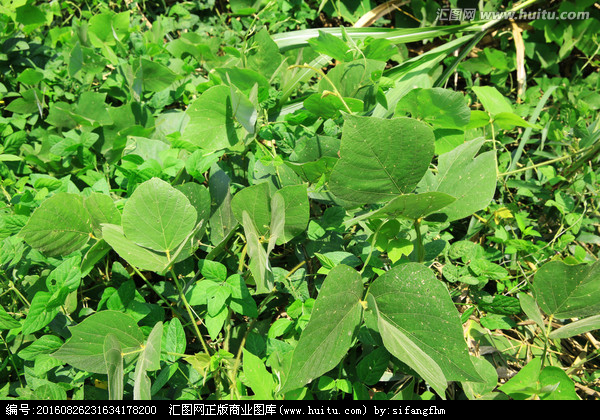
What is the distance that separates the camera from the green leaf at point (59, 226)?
762mm

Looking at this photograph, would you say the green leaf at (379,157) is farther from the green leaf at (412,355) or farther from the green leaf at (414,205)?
the green leaf at (412,355)

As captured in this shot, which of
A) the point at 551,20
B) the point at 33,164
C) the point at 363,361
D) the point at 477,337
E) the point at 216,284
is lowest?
the point at 477,337

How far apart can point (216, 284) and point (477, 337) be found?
0.62 m

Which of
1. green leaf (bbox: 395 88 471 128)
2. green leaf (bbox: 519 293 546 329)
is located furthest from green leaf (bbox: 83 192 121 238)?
green leaf (bbox: 519 293 546 329)

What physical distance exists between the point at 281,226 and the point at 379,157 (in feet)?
0.65

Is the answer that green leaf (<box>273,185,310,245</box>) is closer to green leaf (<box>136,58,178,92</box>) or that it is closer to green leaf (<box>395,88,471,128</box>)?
green leaf (<box>395,88,471,128</box>)

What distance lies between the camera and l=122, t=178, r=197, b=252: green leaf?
741 mm

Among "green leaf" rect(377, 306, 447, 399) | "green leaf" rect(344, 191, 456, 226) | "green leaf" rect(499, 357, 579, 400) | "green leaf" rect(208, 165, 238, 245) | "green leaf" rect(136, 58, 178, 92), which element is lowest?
"green leaf" rect(499, 357, 579, 400)

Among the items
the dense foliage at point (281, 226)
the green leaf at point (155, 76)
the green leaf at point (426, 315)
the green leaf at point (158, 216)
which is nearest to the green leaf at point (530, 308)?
the dense foliage at point (281, 226)

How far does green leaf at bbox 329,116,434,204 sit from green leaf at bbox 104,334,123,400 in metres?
0.45

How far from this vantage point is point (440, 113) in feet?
3.07

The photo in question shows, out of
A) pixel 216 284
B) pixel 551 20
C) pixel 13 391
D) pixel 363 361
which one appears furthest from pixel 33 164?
pixel 551 20

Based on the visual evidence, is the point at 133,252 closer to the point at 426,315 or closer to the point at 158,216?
the point at 158,216
